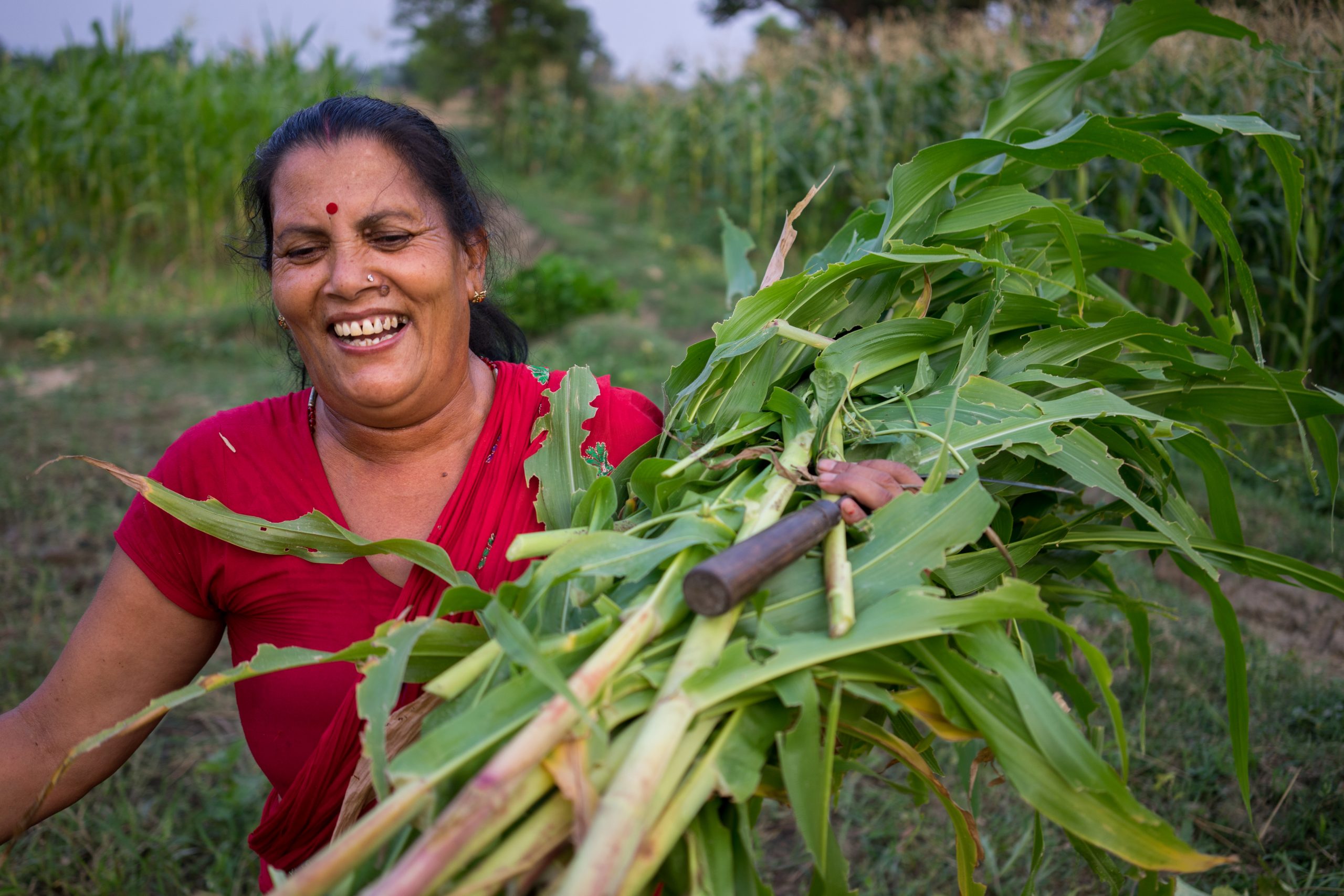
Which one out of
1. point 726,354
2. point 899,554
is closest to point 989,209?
point 726,354

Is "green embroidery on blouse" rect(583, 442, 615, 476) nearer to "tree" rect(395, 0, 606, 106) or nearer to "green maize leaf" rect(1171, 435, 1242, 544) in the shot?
"green maize leaf" rect(1171, 435, 1242, 544)

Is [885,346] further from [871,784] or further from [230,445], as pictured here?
[871,784]

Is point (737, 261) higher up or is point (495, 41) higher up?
point (495, 41)

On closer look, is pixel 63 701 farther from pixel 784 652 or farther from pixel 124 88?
pixel 124 88

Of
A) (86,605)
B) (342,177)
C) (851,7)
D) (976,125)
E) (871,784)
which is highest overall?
(851,7)

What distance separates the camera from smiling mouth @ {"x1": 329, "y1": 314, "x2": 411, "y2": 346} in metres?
1.51

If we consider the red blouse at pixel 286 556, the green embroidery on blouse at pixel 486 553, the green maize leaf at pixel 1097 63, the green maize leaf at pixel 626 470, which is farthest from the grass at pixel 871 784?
the green maize leaf at pixel 1097 63

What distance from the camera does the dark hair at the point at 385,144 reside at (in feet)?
5.05

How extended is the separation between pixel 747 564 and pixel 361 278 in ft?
2.98

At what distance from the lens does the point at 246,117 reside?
8789mm

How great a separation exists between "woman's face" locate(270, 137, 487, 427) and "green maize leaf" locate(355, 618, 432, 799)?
24.7 inches

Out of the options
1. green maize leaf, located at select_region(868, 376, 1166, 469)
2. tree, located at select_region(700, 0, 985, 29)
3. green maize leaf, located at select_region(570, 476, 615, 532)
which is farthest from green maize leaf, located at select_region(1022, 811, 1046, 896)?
tree, located at select_region(700, 0, 985, 29)

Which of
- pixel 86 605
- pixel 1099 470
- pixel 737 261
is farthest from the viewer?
pixel 86 605

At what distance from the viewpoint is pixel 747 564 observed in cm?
94
